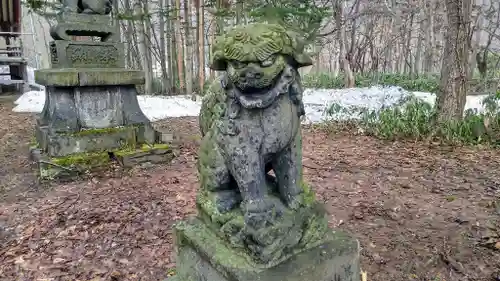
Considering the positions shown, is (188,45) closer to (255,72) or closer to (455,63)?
(455,63)

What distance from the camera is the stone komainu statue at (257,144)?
1.55 meters

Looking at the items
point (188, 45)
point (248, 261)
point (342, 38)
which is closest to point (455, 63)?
point (248, 261)

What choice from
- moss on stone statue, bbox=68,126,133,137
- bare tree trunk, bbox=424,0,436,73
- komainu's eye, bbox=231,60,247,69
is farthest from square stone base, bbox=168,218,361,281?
bare tree trunk, bbox=424,0,436,73

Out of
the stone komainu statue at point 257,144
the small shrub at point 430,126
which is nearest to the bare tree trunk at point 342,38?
the small shrub at point 430,126

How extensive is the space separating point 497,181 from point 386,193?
139cm

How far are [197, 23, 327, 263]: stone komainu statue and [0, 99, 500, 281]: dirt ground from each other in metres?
1.25

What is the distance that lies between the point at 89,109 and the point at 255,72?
4.35m

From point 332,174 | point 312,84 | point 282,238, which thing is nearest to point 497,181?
point 332,174

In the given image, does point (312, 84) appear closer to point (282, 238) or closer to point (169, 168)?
point (169, 168)

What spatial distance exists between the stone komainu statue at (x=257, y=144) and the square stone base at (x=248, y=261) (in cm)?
5

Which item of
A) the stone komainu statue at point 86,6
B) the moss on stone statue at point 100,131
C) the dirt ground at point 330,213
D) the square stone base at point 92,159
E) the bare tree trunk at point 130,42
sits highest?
the bare tree trunk at point 130,42

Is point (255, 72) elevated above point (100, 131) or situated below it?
above

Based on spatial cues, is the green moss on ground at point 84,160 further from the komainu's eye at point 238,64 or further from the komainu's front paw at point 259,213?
the komainu's eye at point 238,64

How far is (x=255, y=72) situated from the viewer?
4.94 ft
